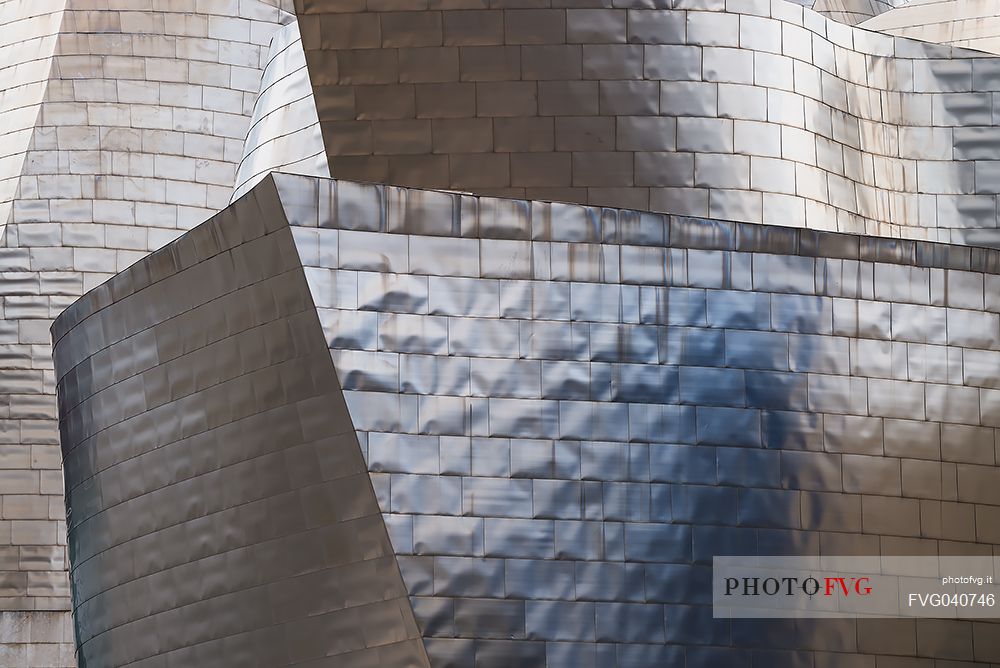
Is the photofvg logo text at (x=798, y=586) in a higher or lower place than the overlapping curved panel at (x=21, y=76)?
lower

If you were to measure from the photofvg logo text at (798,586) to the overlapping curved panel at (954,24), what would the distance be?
1176 centimetres

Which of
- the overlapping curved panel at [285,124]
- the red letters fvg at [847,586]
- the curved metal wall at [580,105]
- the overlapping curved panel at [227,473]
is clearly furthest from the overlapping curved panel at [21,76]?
the red letters fvg at [847,586]

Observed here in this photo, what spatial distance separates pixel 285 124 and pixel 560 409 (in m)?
6.68

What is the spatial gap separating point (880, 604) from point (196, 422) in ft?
20.9

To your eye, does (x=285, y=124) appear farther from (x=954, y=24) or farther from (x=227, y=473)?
(x=954, y=24)

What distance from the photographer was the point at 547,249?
1548 centimetres

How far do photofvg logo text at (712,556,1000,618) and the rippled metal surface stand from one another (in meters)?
0.15

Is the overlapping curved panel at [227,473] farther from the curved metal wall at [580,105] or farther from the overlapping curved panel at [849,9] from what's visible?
the overlapping curved panel at [849,9]

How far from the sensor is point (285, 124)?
2033 cm

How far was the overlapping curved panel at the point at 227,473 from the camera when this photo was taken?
48.3ft

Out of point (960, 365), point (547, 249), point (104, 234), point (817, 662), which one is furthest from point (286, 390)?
point (104, 234)

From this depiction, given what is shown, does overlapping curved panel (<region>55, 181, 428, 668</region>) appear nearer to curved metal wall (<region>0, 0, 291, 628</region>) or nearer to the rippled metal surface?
the rippled metal surface

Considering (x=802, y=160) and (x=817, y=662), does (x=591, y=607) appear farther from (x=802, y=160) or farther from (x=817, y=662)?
(x=802, y=160)

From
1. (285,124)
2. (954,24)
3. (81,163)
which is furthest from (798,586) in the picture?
(81,163)
